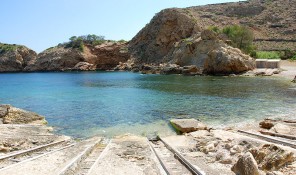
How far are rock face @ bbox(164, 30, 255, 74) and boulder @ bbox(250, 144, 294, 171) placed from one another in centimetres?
5322

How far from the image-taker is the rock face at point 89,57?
110 meters

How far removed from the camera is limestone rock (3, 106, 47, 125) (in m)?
20.2

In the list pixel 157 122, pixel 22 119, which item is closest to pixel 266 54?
pixel 157 122

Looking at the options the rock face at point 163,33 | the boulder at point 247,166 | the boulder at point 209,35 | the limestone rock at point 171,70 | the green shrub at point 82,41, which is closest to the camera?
the boulder at point 247,166

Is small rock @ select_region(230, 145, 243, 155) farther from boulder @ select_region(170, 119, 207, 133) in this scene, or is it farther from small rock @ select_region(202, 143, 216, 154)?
boulder @ select_region(170, 119, 207, 133)

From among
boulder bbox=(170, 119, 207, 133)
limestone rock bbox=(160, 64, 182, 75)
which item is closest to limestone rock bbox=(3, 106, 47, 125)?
boulder bbox=(170, 119, 207, 133)

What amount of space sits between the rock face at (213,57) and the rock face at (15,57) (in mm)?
72657

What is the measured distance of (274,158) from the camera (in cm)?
884

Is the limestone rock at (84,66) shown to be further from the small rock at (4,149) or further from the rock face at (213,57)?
the small rock at (4,149)

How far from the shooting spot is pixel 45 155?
12.1 m

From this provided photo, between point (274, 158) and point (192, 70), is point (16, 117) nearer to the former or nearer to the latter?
point (274, 158)

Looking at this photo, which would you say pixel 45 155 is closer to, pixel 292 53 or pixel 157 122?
pixel 157 122

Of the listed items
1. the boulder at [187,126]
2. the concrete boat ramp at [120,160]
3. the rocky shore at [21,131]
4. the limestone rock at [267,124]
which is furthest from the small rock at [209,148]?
the rocky shore at [21,131]

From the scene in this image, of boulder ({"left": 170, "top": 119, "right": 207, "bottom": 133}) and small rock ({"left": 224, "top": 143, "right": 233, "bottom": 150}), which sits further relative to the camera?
boulder ({"left": 170, "top": 119, "right": 207, "bottom": 133})
